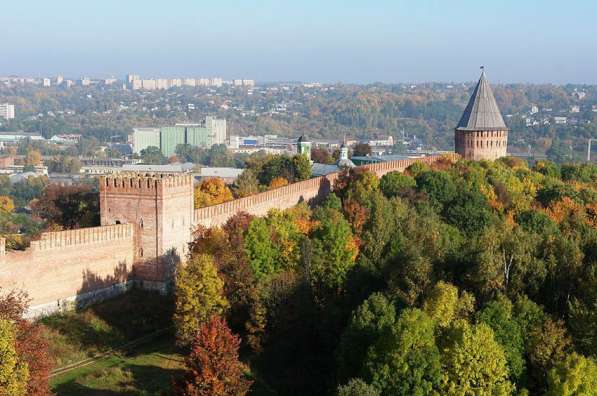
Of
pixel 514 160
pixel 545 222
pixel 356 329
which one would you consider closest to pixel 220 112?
pixel 514 160

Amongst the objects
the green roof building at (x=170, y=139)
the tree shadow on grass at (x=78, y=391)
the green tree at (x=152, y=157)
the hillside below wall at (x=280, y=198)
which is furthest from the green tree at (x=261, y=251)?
the green roof building at (x=170, y=139)

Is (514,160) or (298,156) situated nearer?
(298,156)

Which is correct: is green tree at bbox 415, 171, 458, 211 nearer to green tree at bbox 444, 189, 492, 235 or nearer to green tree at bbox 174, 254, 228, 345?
green tree at bbox 444, 189, 492, 235

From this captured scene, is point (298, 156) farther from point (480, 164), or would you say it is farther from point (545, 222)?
point (545, 222)

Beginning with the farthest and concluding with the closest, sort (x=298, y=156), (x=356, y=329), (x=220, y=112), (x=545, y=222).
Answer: (x=220, y=112) < (x=298, y=156) < (x=545, y=222) < (x=356, y=329)

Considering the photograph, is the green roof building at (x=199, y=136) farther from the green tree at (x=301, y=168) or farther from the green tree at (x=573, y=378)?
the green tree at (x=573, y=378)

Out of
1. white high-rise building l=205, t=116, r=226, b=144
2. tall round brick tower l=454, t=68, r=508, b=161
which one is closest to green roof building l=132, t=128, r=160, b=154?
white high-rise building l=205, t=116, r=226, b=144
